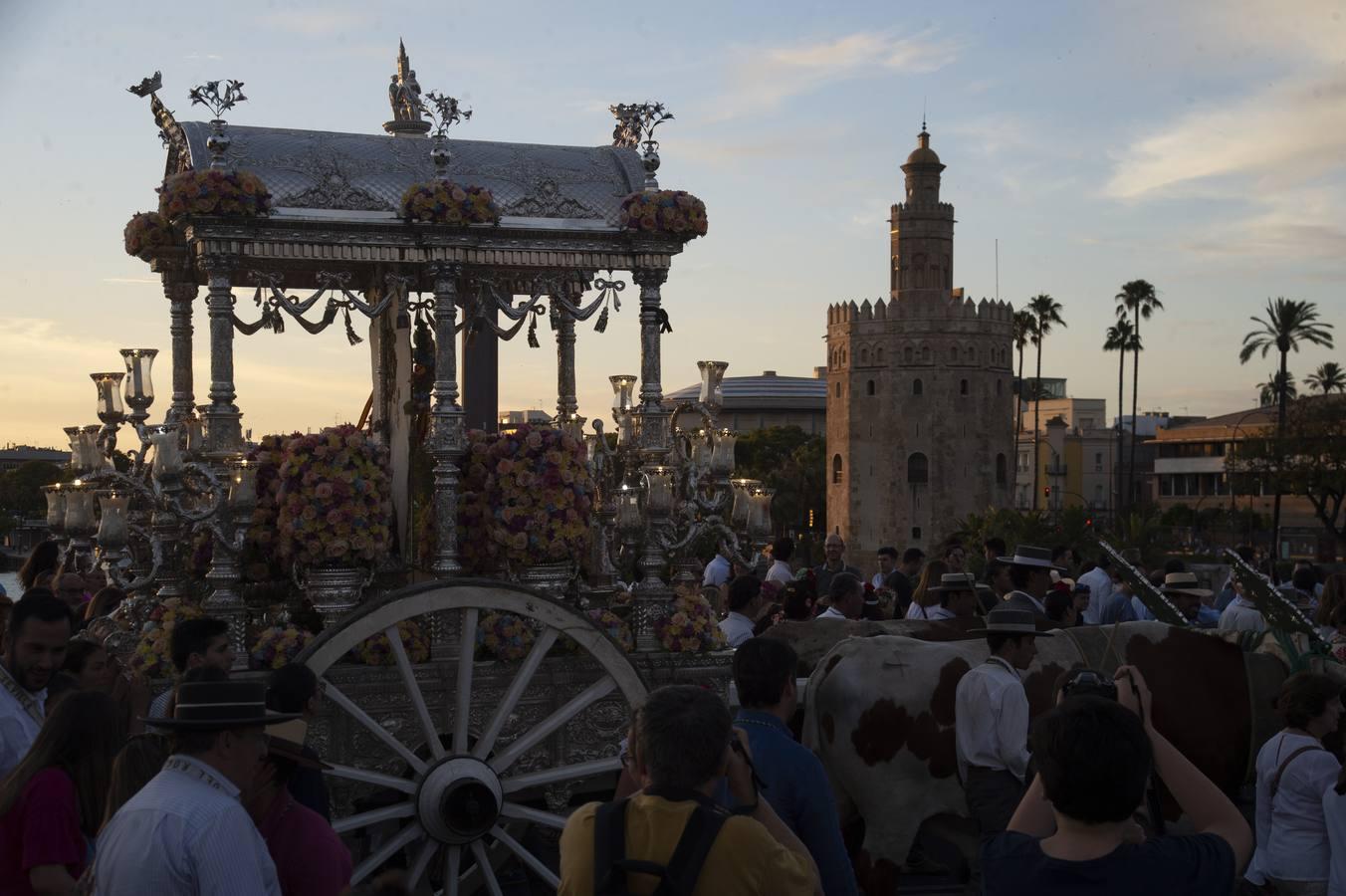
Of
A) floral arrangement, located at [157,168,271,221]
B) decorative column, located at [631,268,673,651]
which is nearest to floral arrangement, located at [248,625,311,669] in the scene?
decorative column, located at [631,268,673,651]

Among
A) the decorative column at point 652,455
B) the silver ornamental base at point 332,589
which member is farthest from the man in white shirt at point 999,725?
the silver ornamental base at point 332,589

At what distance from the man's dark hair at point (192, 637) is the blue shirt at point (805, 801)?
2808 mm

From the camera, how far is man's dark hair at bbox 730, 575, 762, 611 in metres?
10.9

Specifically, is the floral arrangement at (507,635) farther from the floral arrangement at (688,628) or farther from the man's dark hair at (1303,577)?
the man's dark hair at (1303,577)

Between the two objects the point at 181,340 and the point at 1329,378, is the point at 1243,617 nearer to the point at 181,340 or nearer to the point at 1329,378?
the point at 181,340

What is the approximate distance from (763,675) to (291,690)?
189cm

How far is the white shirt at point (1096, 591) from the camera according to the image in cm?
1493

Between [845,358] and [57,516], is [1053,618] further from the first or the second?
[845,358]

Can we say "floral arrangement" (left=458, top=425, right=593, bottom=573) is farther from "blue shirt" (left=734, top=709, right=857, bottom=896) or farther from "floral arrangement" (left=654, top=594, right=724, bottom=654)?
"blue shirt" (left=734, top=709, right=857, bottom=896)

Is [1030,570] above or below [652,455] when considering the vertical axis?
below

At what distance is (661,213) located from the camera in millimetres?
9414

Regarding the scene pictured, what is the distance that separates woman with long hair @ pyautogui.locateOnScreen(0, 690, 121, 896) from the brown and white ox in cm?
461

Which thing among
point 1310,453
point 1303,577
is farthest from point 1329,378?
point 1303,577

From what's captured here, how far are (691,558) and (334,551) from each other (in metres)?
2.35
